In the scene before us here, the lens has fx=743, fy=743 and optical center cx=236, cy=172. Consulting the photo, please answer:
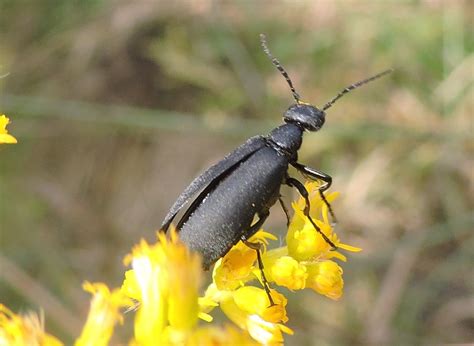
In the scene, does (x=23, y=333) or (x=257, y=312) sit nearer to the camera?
(x=23, y=333)

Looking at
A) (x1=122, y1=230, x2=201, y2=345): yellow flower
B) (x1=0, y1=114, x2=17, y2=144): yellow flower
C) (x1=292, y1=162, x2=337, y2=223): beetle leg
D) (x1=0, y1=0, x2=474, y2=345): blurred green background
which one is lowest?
(x1=122, y1=230, x2=201, y2=345): yellow flower

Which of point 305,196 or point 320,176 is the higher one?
point 320,176

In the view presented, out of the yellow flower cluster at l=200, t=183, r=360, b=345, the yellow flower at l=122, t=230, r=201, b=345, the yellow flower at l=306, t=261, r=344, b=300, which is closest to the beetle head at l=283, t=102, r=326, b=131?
the yellow flower cluster at l=200, t=183, r=360, b=345

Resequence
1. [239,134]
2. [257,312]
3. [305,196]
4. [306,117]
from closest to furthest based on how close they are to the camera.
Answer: [257,312] < [305,196] < [306,117] < [239,134]

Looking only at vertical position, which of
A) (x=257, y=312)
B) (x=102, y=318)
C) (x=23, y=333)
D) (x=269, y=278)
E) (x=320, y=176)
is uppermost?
(x=320, y=176)

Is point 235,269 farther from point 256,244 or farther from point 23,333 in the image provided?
point 23,333

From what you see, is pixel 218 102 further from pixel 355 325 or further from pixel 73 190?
pixel 355 325

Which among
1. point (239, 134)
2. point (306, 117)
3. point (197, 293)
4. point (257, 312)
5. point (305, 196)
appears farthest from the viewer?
point (239, 134)

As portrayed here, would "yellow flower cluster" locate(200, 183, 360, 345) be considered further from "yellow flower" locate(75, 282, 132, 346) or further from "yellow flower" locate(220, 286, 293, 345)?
"yellow flower" locate(75, 282, 132, 346)

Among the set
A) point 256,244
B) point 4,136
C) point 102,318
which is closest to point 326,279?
point 256,244
